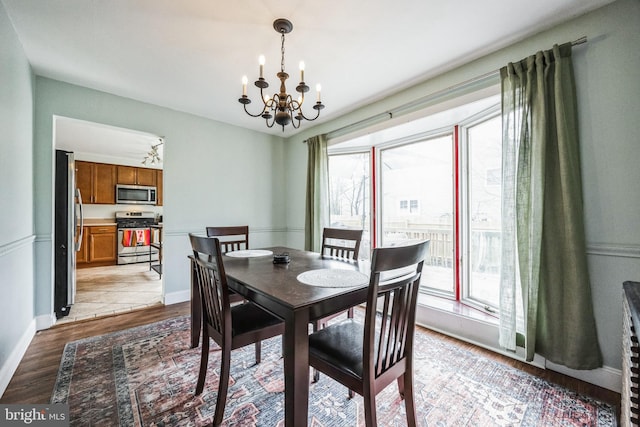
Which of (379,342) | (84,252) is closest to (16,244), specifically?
(379,342)

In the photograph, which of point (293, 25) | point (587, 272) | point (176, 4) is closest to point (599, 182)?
point (587, 272)

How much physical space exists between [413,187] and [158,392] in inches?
118

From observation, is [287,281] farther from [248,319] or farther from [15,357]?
[15,357]

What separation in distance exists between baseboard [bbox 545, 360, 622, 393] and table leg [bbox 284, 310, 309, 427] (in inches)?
72.6

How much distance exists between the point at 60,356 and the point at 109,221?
4432mm

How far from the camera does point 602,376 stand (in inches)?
62.4

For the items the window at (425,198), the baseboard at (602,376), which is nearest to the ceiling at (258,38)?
the window at (425,198)

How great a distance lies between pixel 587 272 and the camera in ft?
5.27

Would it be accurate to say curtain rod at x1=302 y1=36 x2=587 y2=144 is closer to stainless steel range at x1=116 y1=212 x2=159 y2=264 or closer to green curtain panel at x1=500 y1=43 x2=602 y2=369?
green curtain panel at x1=500 y1=43 x2=602 y2=369

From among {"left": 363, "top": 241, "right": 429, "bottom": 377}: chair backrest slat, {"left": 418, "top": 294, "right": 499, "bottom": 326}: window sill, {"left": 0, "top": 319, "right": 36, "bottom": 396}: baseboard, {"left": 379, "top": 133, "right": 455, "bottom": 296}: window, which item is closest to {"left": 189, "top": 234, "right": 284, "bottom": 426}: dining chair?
{"left": 363, "top": 241, "right": 429, "bottom": 377}: chair backrest slat

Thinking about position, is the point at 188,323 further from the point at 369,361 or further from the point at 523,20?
the point at 523,20

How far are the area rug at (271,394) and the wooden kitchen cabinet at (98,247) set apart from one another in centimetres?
401

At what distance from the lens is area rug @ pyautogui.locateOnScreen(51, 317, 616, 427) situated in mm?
1363

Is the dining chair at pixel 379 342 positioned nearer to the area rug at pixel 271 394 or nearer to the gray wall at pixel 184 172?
the area rug at pixel 271 394
